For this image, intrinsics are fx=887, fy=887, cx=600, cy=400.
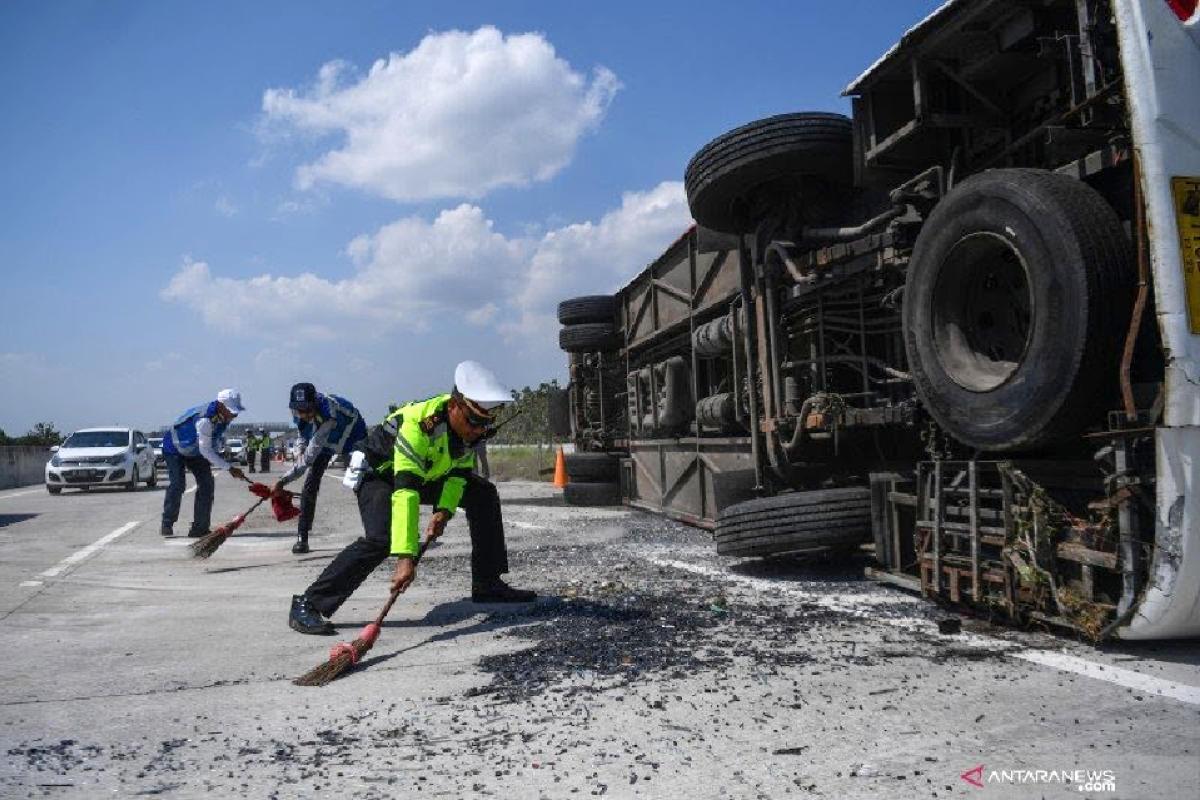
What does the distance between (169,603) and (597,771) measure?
4.26 metres

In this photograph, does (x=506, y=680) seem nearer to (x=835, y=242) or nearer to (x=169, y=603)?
(x=169, y=603)

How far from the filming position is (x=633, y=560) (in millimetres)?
7207

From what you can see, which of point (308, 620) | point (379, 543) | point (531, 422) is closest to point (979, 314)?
point (379, 543)

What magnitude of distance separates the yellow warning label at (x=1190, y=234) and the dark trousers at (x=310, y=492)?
6.99 m

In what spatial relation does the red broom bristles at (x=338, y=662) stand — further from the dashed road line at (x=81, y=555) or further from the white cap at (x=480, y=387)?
the dashed road line at (x=81, y=555)

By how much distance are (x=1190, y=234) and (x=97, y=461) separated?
67.4 ft

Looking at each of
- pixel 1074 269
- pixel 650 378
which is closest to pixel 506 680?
pixel 1074 269

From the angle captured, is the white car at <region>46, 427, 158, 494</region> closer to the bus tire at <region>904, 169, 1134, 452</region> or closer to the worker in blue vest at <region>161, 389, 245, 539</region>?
the worker in blue vest at <region>161, 389, 245, 539</region>

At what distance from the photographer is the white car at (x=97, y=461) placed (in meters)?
19.0

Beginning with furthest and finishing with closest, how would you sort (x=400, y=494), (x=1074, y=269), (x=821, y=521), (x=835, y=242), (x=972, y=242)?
(x=835, y=242)
(x=821, y=521)
(x=400, y=494)
(x=972, y=242)
(x=1074, y=269)

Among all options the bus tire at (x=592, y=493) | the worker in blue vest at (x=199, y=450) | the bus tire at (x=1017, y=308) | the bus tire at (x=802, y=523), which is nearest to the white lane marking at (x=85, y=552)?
the worker in blue vest at (x=199, y=450)

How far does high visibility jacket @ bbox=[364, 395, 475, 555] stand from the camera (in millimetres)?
4564

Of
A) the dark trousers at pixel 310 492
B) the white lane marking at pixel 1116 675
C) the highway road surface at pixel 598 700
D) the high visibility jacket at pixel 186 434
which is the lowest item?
the highway road surface at pixel 598 700

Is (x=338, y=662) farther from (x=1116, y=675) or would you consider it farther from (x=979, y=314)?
(x=979, y=314)
